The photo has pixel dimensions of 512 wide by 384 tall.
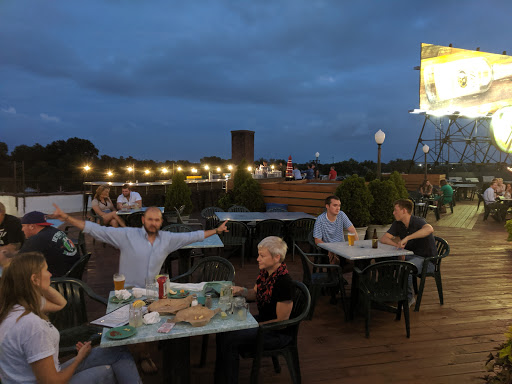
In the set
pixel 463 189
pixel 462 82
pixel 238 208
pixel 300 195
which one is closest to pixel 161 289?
pixel 238 208

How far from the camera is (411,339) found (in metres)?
3.50

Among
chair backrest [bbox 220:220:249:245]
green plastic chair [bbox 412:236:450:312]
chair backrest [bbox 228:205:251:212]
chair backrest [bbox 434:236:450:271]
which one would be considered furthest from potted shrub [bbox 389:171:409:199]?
chair backrest [bbox 220:220:249:245]

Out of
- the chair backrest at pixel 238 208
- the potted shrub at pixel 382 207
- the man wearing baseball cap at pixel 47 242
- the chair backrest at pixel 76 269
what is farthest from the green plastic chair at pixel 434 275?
the chair backrest at pixel 238 208

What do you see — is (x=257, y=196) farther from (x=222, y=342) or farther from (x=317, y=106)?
(x=317, y=106)

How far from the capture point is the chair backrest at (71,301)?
275 cm

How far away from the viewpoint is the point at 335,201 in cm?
471

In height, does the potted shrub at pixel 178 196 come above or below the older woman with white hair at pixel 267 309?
above

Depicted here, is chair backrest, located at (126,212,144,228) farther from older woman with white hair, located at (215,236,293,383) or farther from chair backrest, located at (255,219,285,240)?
older woman with white hair, located at (215,236,293,383)

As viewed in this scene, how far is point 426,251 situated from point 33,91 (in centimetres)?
11391

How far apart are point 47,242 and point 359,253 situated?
11.1 ft

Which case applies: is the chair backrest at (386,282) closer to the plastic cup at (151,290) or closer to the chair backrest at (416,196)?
the plastic cup at (151,290)

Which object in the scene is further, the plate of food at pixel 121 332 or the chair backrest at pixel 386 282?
the chair backrest at pixel 386 282

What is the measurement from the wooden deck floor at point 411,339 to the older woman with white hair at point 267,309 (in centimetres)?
56

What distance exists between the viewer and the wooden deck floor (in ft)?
9.40
